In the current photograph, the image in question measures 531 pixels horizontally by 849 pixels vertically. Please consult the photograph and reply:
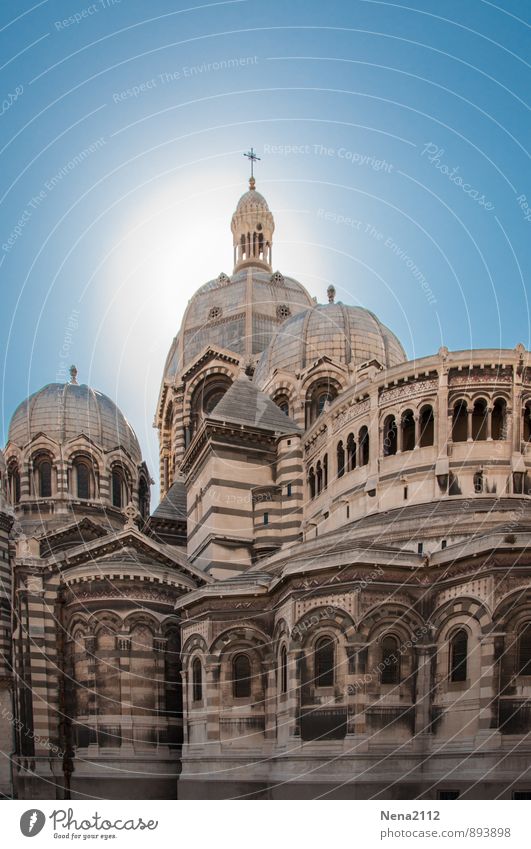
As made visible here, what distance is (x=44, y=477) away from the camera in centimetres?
5678

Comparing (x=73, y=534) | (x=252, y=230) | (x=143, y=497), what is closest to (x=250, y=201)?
(x=252, y=230)

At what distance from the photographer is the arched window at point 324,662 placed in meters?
31.0

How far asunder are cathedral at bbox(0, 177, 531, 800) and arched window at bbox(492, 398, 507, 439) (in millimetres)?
78

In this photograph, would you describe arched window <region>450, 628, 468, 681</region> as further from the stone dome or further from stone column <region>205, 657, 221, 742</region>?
the stone dome

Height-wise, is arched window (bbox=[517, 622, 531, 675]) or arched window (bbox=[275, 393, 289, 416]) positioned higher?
arched window (bbox=[275, 393, 289, 416])

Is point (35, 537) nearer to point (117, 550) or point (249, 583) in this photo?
point (117, 550)

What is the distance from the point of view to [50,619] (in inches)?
1622

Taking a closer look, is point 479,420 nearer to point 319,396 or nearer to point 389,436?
point 389,436

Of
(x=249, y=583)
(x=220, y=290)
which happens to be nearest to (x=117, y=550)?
(x=249, y=583)

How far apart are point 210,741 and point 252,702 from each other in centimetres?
210

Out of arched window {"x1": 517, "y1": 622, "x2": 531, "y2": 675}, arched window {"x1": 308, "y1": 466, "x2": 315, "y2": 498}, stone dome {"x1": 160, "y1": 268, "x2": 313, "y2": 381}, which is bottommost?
arched window {"x1": 517, "y1": 622, "x2": 531, "y2": 675}

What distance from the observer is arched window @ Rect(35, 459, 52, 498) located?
56.3 metres

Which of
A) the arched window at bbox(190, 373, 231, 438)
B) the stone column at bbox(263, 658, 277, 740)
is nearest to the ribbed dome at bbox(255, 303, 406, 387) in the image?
the arched window at bbox(190, 373, 231, 438)

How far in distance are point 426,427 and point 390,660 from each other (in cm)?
1109
